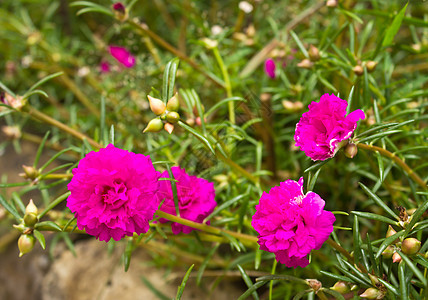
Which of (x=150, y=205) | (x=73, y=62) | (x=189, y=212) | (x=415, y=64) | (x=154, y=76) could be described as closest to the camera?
(x=150, y=205)

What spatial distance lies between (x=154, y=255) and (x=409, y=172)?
760 millimetres

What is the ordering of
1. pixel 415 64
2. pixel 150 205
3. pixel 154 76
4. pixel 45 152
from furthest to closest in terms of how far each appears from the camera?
1. pixel 45 152
2. pixel 415 64
3. pixel 154 76
4. pixel 150 205

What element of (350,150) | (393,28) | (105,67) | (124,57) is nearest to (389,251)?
(350,150)

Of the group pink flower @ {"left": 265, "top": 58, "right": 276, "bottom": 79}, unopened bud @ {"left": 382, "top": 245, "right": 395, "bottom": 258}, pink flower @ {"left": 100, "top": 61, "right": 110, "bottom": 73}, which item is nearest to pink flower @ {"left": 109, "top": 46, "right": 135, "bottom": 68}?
pink flower @ {"left": 100, "top": 61, "right": 110, "bottom": 73}

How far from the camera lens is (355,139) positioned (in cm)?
54

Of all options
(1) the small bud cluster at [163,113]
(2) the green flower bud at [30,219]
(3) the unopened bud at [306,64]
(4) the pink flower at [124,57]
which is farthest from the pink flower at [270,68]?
(2) the green flower bud at [30,219]

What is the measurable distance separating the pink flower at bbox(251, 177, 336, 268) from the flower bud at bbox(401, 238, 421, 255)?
11cm

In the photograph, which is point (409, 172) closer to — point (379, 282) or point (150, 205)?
point (379, 282)

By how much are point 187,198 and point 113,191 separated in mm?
145

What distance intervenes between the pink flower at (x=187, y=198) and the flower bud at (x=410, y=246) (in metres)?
0.28

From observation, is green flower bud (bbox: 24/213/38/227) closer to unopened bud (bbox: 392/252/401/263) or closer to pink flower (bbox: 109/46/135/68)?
unopened bud (bbox: 392/252/401/263)

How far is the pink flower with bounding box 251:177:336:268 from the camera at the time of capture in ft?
1.60

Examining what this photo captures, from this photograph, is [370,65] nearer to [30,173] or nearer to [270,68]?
[270,68]

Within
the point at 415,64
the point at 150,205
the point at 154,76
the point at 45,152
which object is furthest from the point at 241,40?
the point at 45,152
